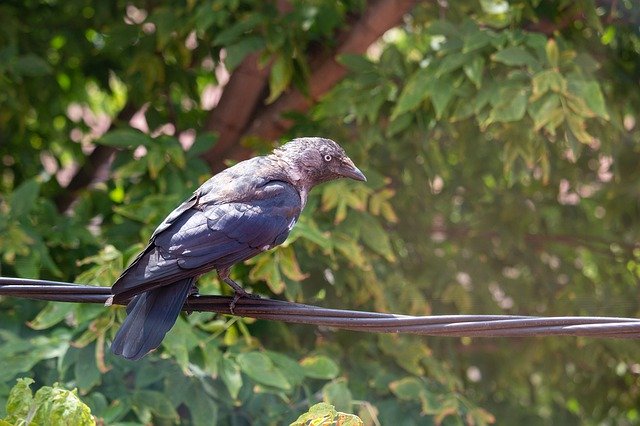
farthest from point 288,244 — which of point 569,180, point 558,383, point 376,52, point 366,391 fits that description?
point 376,52

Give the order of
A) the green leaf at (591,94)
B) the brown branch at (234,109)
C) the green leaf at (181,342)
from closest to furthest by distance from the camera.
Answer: the green leaf at (181,342), the green leaf at (591,94), the brown branch at (234,109)

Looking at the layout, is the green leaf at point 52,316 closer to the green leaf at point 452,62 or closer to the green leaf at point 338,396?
the green leaf at point 338,396

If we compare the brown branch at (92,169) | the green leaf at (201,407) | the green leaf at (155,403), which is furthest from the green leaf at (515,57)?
the brown branch at (92,169)

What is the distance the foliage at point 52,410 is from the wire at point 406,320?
19.2 inches

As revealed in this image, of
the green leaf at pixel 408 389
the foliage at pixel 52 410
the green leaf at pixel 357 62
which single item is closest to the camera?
the foliage at pixel 52 410

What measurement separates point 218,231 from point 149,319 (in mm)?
401

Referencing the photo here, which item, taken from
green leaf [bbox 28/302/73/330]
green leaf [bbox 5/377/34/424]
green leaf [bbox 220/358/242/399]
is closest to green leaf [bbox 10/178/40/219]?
green leaf [bbox 28/302/73/330]

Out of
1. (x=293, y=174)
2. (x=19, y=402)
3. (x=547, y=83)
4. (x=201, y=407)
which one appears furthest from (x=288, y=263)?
(x=19, y=402)

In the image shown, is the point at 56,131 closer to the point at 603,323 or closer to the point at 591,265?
the point at 591,265

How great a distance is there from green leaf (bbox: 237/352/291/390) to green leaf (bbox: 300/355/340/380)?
155 mm

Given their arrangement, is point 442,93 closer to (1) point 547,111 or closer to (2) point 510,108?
(2) point 510,108

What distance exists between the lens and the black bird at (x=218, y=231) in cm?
309

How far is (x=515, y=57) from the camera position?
3926 mm

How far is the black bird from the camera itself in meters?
3.09
